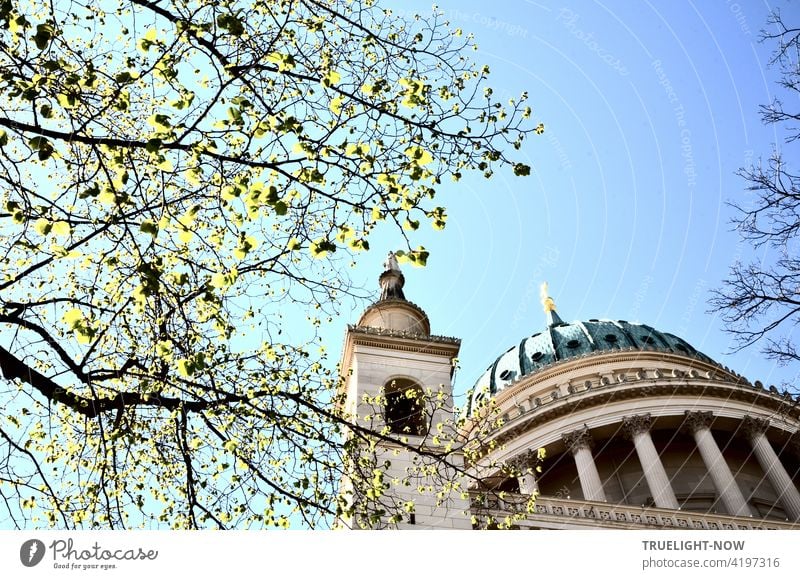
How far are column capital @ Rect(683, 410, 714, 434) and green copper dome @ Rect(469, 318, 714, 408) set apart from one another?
39.1ft

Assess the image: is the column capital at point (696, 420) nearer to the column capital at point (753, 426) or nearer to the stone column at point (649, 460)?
the column capital at point (753, 426)

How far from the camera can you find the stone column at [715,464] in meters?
37.1

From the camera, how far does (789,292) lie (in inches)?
402

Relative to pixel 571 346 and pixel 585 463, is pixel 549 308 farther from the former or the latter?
pixel 585 463

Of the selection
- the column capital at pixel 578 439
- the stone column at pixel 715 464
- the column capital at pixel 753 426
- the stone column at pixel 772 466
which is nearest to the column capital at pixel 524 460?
the column capital at pixel 578 439

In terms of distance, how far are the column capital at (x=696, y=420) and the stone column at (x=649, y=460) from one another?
6.90ft

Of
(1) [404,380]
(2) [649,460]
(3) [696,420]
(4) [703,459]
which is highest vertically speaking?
(3) [696,420]

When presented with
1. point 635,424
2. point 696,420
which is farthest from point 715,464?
point 635,424

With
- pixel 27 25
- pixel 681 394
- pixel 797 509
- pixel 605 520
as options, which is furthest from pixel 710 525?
pixel 27 25

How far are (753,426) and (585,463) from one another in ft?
33.1

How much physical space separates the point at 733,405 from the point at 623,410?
661 centimetres

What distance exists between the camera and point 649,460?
39281 millimetres

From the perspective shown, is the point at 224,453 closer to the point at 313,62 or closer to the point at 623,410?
the point at 313,62

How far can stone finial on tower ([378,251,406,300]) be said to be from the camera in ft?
109
